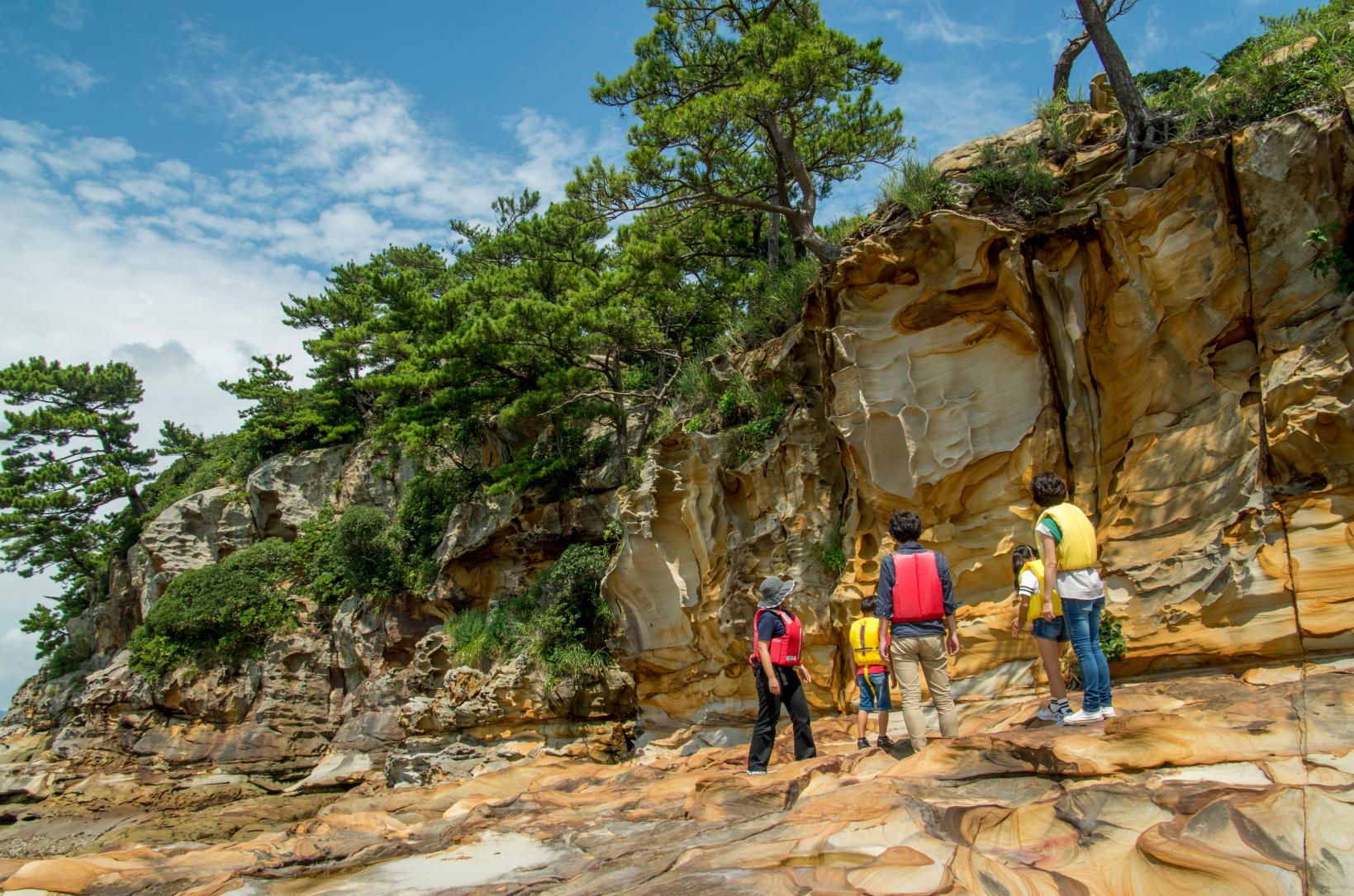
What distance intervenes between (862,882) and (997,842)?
813mm

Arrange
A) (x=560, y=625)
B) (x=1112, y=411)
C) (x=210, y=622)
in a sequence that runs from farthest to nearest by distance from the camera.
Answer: (x=210, y=622), (x=560, y=625), (x=1112, y=411)

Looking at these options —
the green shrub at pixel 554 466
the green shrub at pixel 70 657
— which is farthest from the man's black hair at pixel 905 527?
the green shrub at pixel 70 657

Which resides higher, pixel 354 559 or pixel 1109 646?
pixel 354 559

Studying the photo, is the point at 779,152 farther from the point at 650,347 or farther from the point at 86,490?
the point at 86,490

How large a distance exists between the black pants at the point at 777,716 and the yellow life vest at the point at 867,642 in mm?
583

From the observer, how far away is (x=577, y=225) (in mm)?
19297

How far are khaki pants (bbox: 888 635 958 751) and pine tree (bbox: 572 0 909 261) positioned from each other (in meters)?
6.55

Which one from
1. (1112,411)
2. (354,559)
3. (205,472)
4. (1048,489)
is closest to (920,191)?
(1112,411)

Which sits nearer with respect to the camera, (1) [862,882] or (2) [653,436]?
(1) [862,882]

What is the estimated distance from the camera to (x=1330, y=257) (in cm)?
729

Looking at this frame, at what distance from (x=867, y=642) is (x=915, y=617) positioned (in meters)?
1.27

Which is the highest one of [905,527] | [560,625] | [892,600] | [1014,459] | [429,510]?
[429,510]

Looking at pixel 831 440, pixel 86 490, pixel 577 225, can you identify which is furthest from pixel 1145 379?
pixel 86 490

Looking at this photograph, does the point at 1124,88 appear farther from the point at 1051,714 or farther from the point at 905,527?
the point at 1051,714
